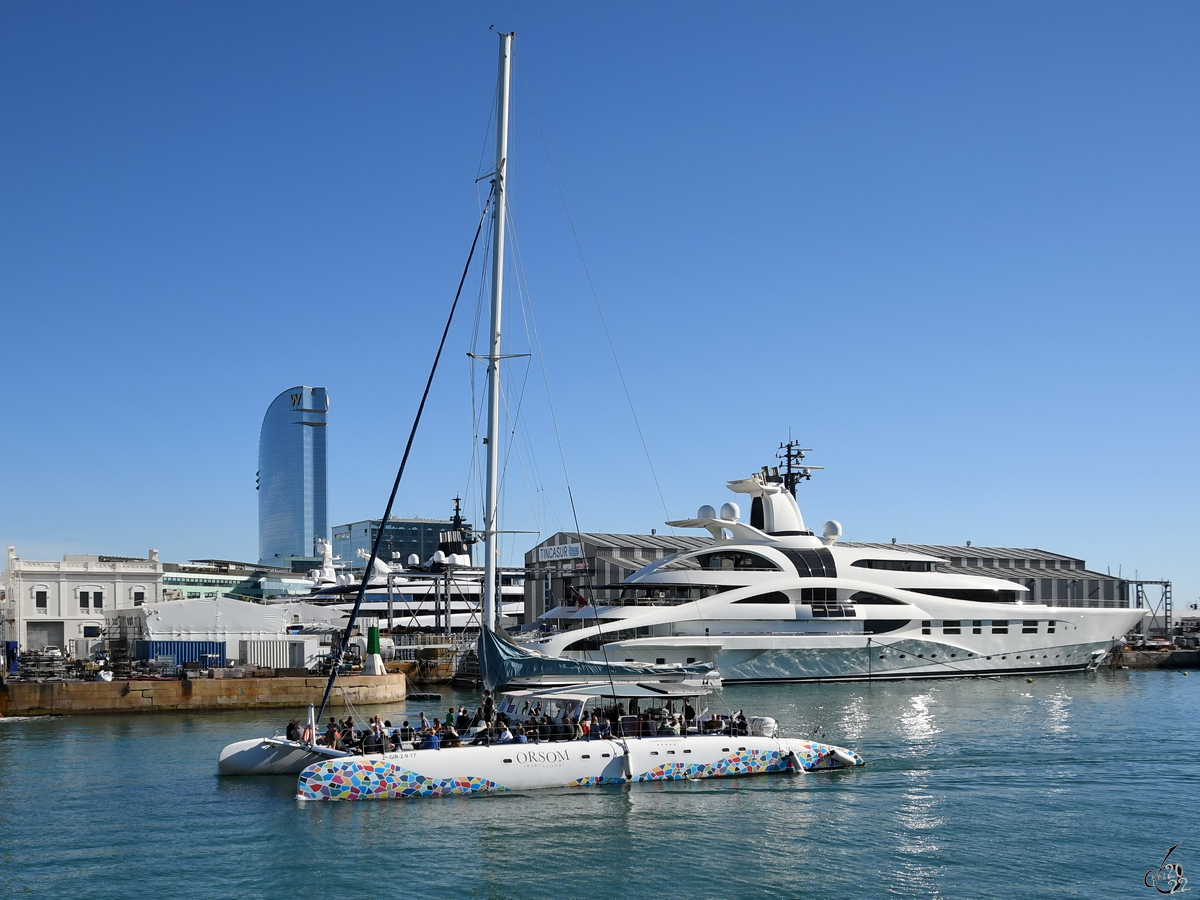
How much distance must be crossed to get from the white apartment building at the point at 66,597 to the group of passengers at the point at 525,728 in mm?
38360

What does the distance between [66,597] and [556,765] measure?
45950mm

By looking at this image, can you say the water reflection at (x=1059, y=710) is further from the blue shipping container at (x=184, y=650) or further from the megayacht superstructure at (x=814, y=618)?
the blue shipping container at (x=184, y=650)

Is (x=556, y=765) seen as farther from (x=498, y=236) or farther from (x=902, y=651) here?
(x=902, y=651)

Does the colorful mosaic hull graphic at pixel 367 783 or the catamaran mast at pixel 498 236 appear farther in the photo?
the catamaran mast at pixel 498 236

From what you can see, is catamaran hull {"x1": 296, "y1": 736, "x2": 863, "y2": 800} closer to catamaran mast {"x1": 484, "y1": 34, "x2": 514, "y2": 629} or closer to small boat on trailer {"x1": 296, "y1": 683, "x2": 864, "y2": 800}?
small boat on trailer {"x1": 296, "y1": 683, "x2": 864, "y2": 800}

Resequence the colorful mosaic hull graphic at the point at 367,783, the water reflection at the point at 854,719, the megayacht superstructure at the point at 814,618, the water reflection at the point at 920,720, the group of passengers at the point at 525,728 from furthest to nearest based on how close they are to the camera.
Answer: the megayacht superstructure at the point at 814,618
the water reflection at the point at 854,719
the water reflection at the point at 920,720
the group of passengers at the point at 525,728
the colorful mosaic hull graphic at the point at 367,783

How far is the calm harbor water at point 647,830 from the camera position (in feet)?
59.5

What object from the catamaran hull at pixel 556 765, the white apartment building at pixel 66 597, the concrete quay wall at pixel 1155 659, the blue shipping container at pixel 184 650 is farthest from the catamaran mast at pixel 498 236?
the concrete quay wall at pixel 1155 659

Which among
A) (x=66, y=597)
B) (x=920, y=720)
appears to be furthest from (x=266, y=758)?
(x=66, y=597)

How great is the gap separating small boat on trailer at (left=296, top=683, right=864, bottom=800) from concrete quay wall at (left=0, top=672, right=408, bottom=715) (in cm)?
1554

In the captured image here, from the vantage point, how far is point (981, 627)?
183 feet

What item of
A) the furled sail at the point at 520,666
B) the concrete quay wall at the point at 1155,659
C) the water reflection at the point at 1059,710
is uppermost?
the furled sail at the point at 520,666

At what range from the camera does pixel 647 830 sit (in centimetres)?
2161

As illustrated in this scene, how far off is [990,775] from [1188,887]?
9068 mm
